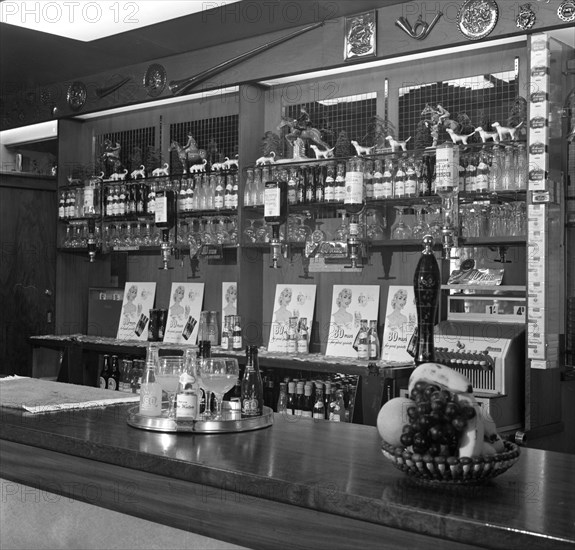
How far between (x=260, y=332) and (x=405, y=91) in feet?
6.20

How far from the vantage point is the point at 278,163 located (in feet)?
18.2

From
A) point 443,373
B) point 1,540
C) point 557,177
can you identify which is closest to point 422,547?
point 443,373

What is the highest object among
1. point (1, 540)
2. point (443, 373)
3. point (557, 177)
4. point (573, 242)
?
point (557, 177)

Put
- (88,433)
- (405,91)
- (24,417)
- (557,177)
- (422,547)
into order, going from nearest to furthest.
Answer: (422,547) → (88,433) → (24,417) → (557,177) → (405,91)

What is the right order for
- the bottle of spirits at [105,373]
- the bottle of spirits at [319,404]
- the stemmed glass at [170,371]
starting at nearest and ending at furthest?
the stemmed glass at [170,371]
the bottle of spirits at [319,404]
the bottle of spirits at [105,373]

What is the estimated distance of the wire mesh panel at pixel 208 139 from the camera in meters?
6.20

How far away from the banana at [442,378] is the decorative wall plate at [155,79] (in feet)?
15.7

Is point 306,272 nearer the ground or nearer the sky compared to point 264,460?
nearer the sky

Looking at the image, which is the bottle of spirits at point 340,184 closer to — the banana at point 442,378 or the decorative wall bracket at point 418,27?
the decorative wall bracket at point 418,27

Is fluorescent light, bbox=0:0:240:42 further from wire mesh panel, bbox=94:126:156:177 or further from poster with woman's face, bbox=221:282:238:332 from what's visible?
poster with woman's face, bbox=221:282:238:332

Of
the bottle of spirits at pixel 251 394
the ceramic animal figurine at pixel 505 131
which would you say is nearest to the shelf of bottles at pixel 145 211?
the ceramic animal figurine at pixel 505 131

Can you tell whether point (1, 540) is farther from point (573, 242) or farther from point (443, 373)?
point (573, 242)

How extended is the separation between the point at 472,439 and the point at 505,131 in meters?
3.15

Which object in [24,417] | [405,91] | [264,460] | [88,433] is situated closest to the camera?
[264,460]
